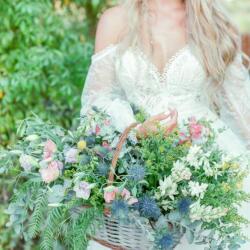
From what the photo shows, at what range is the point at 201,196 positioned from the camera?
208 centimetres

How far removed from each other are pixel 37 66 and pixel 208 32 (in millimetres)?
1191

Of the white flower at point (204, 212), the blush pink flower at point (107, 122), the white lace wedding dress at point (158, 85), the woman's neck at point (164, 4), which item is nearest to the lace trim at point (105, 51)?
the white lace wedding dress at point (158, 85)

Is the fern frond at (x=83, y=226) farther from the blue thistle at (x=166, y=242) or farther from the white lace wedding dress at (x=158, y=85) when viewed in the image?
the white lace wedding dress at (x=158, y=85)

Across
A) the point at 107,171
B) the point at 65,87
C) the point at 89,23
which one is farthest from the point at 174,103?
the point at 89,23

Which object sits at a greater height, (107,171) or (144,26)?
(144,26)

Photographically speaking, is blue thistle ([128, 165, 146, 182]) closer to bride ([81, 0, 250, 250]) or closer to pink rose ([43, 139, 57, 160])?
pink rose ([43, 139, 57, 160])

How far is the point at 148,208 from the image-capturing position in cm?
207

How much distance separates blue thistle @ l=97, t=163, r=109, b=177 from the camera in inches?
85.1

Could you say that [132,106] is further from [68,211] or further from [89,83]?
[68,211]

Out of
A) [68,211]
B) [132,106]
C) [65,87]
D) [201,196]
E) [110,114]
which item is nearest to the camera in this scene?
[201,196]

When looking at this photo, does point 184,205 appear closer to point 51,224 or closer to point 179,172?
point 179,172

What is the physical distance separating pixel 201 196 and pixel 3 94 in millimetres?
2056

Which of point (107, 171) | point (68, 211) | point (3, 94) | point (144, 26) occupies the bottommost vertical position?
point (3, 94)

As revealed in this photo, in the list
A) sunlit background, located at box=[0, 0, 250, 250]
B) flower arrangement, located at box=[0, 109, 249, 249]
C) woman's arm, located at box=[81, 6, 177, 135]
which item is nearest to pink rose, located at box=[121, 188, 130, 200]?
flower arrangement, located at box=[0, 109, 249, 249]
